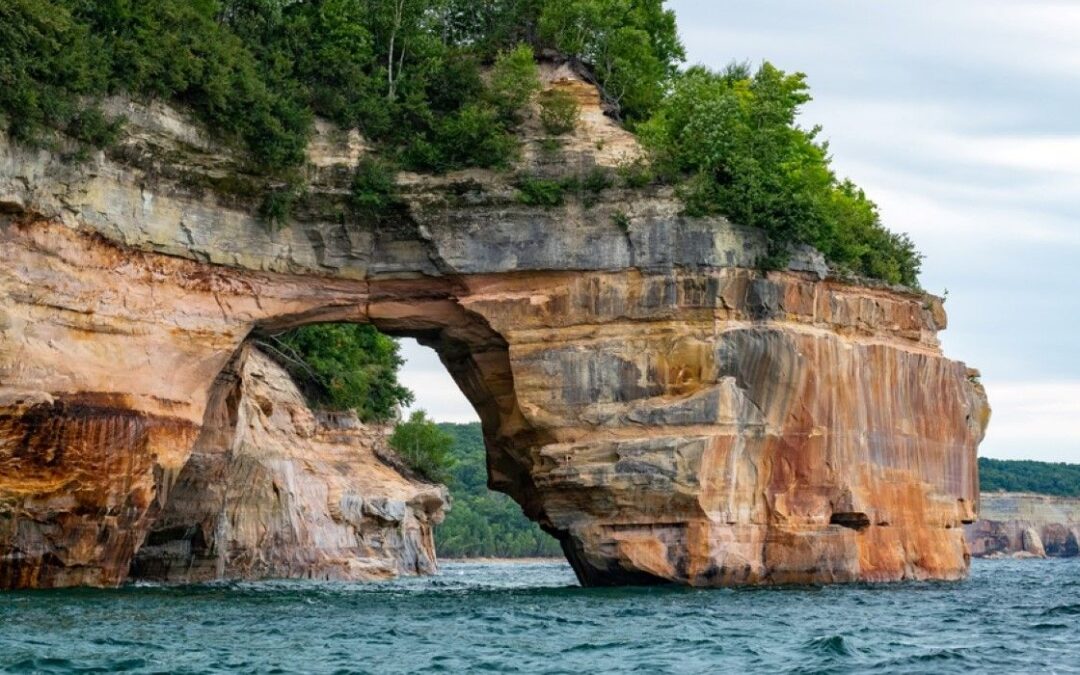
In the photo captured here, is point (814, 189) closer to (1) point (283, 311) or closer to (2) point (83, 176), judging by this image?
(1) point (283, 311)

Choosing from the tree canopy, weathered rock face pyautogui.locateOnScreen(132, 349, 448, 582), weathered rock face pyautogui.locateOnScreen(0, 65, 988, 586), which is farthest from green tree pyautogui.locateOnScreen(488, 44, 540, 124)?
the tree canopy

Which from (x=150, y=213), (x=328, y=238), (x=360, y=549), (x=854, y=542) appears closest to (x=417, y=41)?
(x=328, y=238)

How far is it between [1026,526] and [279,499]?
300 feet

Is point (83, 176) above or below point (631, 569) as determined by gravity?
above

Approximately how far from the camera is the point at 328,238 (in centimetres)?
3850

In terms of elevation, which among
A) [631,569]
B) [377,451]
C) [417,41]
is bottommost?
[631,569]

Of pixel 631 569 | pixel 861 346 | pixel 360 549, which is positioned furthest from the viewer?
pixel 360 549

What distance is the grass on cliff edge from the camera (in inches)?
1358

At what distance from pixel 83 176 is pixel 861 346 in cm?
1755

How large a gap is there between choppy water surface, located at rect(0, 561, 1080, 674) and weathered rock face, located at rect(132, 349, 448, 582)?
21.7 ft

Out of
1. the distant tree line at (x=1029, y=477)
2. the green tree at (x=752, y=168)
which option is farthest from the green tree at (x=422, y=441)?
the distant tree line at (x=1029, y=477)

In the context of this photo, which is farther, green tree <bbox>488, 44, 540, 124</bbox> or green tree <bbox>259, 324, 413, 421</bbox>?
green tree <bbox>259, 324, 413, 421</bbox>

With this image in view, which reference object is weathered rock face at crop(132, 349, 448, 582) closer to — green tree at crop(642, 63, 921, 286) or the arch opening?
the arch opening

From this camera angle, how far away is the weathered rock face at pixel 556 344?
35.0 m
